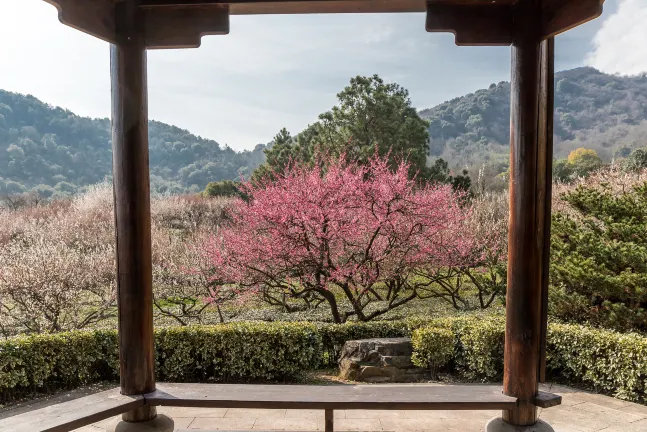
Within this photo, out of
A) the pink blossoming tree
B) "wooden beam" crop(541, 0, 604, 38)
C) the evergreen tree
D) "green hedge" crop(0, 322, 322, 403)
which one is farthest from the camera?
the pink blossoming tree

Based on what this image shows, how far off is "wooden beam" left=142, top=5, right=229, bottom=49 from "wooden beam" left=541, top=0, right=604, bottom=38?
1.66 metres

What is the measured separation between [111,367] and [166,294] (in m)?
4.51

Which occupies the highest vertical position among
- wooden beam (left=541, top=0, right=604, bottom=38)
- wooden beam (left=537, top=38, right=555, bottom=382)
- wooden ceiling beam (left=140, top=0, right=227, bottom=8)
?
wooden ceiling beam (left=140, top=0, right=227, bottom=8)

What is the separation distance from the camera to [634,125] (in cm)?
3391

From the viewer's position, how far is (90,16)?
249cm

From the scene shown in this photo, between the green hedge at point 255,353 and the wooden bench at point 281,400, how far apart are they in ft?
8.89

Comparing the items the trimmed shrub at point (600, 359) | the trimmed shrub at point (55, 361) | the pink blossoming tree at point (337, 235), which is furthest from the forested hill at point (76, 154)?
the trimmed shrub at point (600, 359)

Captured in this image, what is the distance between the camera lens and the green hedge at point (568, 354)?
4738 mm

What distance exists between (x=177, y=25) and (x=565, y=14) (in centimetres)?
199

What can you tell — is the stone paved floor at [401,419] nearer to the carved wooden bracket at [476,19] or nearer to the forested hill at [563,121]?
the carved wooden bracket at [476,19]

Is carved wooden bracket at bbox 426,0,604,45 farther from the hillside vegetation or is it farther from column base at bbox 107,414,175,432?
the hillside vegetation

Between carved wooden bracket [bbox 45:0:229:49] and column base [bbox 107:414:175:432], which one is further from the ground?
carved wooden bracket [bbox 45:0:229:49]

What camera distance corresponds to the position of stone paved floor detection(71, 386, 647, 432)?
13.1 ft

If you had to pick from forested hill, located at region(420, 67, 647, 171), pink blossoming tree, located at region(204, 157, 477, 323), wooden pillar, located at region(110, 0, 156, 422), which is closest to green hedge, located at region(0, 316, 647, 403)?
pink blossoming tree, located at region(204, 157, 477, 323)
